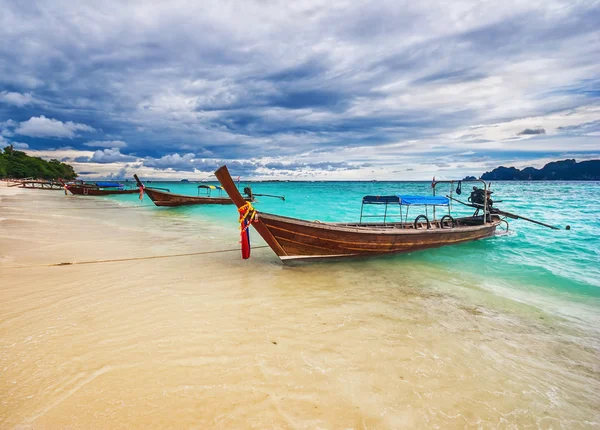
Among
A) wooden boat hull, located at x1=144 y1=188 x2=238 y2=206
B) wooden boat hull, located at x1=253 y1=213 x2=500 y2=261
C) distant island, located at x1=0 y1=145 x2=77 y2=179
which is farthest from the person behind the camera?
distant island, located at x1=0 y1=145 x2=77 y2=179

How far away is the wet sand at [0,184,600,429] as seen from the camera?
2.96 m

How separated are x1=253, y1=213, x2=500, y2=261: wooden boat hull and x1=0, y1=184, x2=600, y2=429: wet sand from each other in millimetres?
1606

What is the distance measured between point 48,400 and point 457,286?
8314mm

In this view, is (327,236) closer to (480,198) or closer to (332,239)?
(332,239)

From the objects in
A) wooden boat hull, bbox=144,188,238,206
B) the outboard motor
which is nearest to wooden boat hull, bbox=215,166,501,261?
the outboard motor

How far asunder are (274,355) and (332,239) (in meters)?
5.41

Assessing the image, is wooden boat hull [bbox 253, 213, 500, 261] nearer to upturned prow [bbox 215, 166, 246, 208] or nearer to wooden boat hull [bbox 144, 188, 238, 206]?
upturned prow [bbox 215, 166, 246, 208]

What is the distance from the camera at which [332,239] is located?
905 centimetres

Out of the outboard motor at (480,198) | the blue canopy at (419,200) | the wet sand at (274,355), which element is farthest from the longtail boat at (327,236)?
the outboard motor at (480,198)

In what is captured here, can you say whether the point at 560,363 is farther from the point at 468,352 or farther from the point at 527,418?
the point at 527,418

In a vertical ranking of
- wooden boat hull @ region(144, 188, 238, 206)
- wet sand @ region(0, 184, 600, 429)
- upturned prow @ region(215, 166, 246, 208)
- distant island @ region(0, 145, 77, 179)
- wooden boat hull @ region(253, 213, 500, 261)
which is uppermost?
distant island @ region(0, 145, 77, 179)

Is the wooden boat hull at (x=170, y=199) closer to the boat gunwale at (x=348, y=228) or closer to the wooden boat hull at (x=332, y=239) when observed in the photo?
the boat gunwale at (x=348, y=228)

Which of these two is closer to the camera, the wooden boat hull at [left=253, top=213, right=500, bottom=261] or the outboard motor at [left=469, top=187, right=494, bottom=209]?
the wooden boat hull at [left=253, top=213, right=500, bottom=261]

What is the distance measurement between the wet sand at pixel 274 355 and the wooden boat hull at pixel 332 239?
1.61 metres
